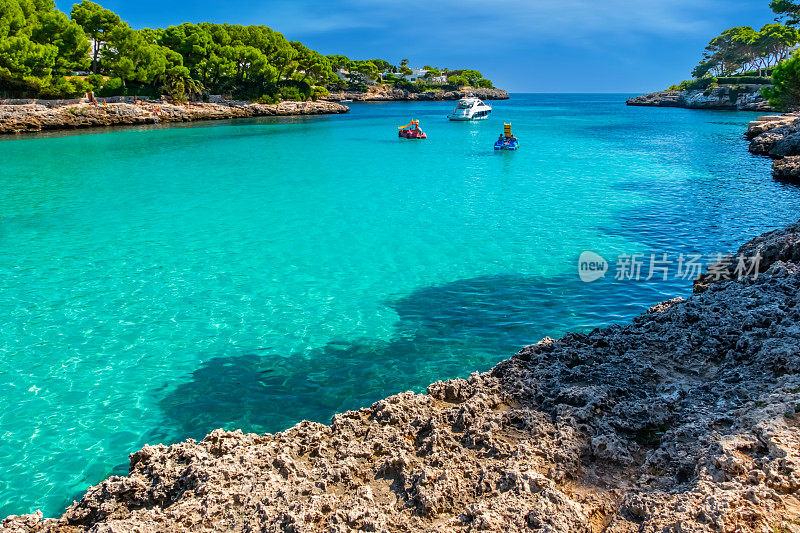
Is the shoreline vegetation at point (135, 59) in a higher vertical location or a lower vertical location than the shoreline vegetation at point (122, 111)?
higher

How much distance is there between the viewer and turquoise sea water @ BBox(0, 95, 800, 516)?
9609 millimetres

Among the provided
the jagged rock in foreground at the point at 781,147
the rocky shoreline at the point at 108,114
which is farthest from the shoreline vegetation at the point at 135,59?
the jagged rock in foreground at the point at 781,147

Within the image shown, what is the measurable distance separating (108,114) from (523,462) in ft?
235

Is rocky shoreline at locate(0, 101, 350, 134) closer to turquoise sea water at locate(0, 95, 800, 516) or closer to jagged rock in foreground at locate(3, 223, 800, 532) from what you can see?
turquoise sea water at locate(0, 95, 800, 516)

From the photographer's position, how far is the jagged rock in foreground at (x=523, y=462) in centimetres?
510

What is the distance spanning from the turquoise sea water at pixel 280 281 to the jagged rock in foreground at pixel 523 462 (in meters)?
2.55

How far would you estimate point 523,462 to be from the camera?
5883mm

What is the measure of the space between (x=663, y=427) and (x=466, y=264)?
1092cm

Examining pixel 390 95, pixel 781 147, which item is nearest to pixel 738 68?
pixel 390 95

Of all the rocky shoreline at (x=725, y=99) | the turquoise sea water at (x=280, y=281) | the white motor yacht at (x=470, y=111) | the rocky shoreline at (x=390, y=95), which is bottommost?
the turquoise sea water at (x=280, y=281)

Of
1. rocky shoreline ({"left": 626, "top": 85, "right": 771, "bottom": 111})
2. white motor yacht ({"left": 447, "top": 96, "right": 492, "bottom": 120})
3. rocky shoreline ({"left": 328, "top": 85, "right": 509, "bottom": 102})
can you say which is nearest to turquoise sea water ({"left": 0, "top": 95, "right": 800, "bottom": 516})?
white motor yacht ({"left": 447, "top": 96, "right": 492, "bottom": 120})

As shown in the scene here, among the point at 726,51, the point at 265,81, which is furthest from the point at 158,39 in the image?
the point at 726,51

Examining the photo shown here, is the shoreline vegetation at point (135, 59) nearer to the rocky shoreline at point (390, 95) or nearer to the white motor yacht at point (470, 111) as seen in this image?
the white motor yacht at point (470, 111)

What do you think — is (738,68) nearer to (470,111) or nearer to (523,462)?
(470,111)
